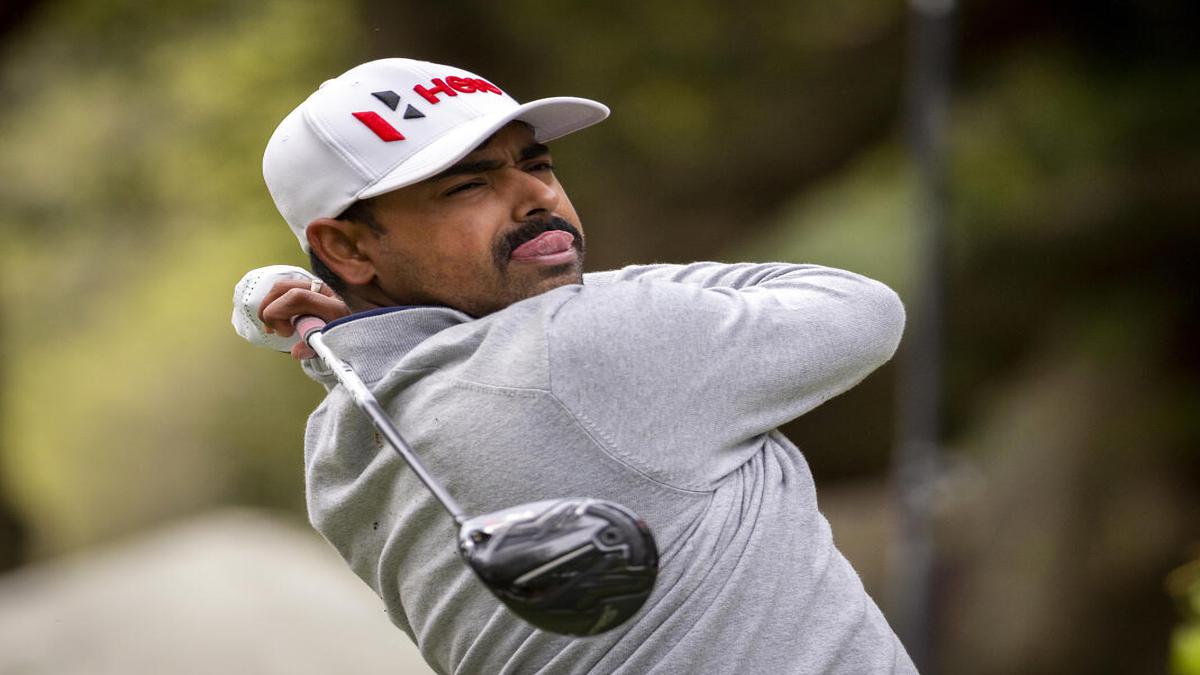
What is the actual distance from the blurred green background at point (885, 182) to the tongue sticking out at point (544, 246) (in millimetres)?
6650

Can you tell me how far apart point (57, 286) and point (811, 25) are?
337 inches

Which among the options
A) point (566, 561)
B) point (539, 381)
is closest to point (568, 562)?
point (566, 561)

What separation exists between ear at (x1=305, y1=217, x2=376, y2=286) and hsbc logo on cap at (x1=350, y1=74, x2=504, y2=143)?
197mm

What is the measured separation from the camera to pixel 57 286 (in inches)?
653

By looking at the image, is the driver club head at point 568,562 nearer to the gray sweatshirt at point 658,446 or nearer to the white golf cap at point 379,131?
the gray sweatshirt at point 658,446

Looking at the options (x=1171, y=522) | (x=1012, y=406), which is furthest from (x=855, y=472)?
(x=1171, y=522)

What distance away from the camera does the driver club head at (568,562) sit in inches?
87.6

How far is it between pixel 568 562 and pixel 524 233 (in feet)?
2.55

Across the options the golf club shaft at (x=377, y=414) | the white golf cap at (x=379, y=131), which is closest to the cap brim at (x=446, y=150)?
the white golf cap at (x=379, y=131)

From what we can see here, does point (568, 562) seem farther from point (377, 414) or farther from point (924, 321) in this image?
point (924, 321)

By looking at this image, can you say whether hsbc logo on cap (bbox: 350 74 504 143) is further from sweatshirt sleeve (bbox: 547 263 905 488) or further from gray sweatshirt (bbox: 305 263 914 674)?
sweatshirt sleeve (bbox: 547 263 905 488)

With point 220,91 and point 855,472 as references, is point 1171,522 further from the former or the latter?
point 220,91

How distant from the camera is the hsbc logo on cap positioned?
281 cm

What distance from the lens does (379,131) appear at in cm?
281
